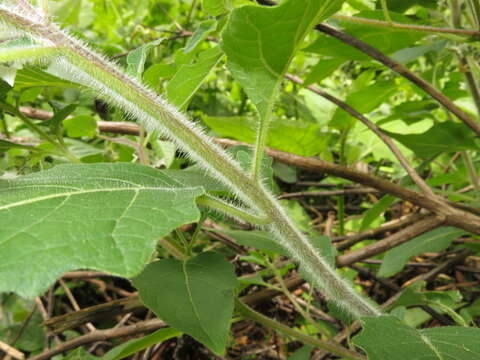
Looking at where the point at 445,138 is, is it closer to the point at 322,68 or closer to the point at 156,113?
the point at 322,68

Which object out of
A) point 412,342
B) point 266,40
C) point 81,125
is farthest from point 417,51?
point 81,125

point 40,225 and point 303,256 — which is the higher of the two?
point 40,225

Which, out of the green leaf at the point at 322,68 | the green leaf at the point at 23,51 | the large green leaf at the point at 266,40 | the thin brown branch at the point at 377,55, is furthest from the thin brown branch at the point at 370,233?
the green leaf at the point at 23,51

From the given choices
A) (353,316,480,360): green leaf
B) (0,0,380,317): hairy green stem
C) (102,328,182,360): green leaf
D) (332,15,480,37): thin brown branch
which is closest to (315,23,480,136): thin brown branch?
(332,15,480,37): thin brown branch

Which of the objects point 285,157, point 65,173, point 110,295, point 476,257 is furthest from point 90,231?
point 476,257

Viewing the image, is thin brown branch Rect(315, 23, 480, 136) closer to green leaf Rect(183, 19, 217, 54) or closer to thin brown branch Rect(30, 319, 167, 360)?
green leaf Rect(183, 19, 217, 54)

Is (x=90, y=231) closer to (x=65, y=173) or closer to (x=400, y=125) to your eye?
(x=65, y=173)
